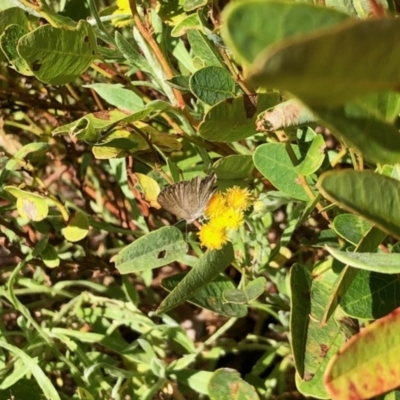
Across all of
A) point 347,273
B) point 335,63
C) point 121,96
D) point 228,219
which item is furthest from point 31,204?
point 335,63

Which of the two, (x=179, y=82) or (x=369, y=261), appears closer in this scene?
(x=369, y=261)

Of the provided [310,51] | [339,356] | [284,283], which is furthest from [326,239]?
[310,51]

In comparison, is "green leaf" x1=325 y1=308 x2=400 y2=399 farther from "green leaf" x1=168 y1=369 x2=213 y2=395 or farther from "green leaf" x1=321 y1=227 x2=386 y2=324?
"green leaf" x1=168 y1=369 x2=213 y2=395

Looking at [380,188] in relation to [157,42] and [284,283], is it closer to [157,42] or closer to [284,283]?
[157,42]

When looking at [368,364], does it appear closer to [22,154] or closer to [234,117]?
[234,117]

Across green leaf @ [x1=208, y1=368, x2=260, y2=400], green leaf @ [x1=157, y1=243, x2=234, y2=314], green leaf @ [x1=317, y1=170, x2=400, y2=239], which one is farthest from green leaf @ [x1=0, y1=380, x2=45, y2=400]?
green leaf @ [x1=317, y1=170, x2=400, y2=239]

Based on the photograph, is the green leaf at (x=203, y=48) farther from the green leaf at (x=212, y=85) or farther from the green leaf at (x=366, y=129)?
the green leaf at (x=366, y=129)
